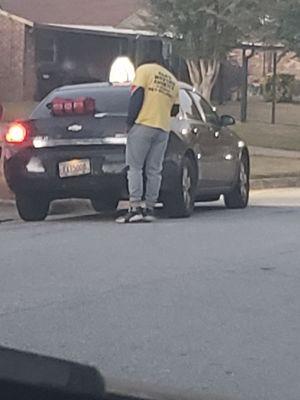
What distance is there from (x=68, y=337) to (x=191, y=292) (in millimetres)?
1732

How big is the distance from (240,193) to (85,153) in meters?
3.23

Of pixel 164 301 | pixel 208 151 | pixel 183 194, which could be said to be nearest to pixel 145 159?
pixel 183 194

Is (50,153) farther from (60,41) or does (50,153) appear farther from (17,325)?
(60,41)

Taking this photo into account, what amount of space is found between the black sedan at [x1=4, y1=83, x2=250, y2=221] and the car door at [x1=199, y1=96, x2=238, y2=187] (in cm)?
48

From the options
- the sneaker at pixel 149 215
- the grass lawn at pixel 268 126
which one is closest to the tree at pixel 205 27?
the grass lawn at pixel 268 126

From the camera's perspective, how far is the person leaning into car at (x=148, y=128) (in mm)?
12641

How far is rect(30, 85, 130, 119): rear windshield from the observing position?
13.3m

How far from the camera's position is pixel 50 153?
12969 millimetres

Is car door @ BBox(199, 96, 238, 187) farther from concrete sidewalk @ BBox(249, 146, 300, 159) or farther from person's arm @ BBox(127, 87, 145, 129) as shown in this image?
concrete sidewalk @ BBox(249, 146, 300, 159)

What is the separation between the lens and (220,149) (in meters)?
14.8

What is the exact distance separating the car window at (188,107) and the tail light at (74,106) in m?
1.12

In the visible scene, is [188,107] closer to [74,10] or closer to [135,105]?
[135,105]

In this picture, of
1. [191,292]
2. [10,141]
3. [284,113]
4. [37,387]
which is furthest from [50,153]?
[284,113]

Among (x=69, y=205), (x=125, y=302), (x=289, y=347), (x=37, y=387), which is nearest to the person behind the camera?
(x=37, y=387)
